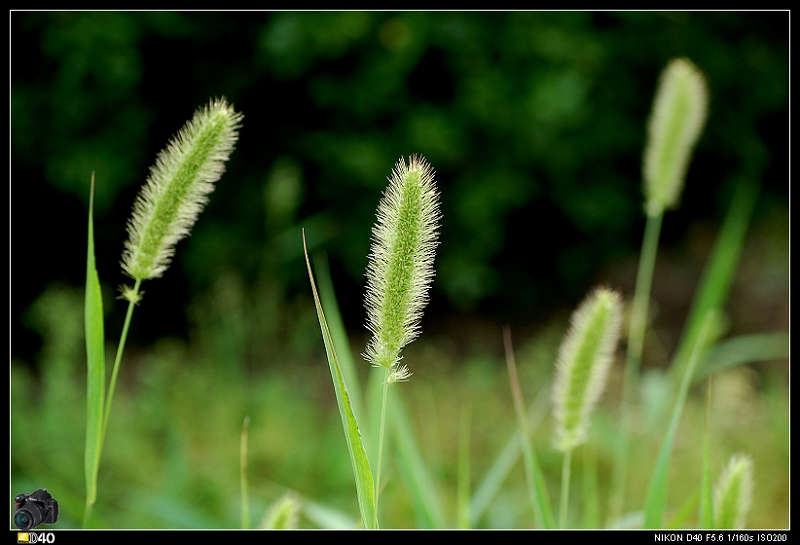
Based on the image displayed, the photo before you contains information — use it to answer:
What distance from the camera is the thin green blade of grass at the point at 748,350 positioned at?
8.55 feet

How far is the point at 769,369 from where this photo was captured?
9.29 feet

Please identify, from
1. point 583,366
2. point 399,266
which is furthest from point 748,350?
point 399,266

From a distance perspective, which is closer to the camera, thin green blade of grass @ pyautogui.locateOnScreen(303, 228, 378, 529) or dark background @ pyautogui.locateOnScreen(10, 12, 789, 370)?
thin green blade of grass @ pyautogui.locateOnScreen(303, 228, 378, 529)

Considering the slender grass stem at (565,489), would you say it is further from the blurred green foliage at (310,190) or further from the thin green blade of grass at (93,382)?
the blurred green foliage at (310,190)

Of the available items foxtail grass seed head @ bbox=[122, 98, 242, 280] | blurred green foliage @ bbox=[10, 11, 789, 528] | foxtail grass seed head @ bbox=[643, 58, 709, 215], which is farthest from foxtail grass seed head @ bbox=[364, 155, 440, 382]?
blurred green foliage @ bbox=[10, 11, 789, 528]

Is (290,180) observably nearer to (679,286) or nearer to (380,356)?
(380,356)

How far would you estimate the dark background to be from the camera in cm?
237

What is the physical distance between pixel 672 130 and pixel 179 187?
31.8 inches

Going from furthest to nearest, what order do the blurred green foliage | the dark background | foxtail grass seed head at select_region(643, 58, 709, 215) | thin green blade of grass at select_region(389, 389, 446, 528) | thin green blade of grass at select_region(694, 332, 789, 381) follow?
thin green blade of grass at select_region(694, 332, 789, 381) → the dark background → the blurred green foliage → foxtail grass seed head at select_region(643, 58, 709, 215) → thin green blade of grass at select_region(389, 389, 446, 528)

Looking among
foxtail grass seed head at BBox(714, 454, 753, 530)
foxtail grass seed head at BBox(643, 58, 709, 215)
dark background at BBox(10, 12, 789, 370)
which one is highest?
dark background at BBox(10, 12, 789, 370)

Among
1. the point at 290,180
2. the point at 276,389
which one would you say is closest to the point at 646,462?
the point at 276,389

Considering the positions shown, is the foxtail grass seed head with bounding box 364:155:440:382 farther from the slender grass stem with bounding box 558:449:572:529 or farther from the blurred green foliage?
the blurred green foliage

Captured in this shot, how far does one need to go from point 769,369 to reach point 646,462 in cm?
105

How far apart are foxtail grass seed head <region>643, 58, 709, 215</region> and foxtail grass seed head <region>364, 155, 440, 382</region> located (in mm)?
669
